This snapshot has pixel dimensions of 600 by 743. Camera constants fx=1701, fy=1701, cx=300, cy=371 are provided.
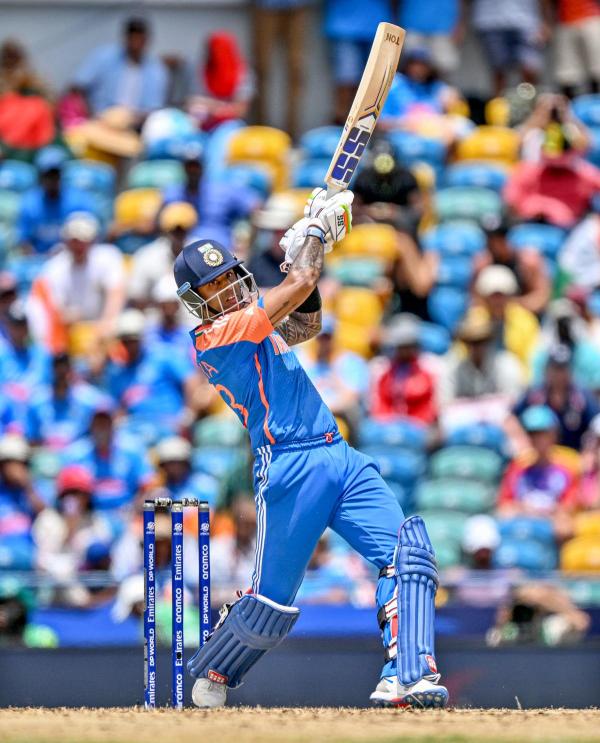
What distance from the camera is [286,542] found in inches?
262

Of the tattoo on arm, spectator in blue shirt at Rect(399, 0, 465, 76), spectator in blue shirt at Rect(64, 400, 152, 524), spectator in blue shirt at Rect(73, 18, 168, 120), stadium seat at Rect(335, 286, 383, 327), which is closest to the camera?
the tattoo on arm

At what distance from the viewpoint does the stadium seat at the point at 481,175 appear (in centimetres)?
1320

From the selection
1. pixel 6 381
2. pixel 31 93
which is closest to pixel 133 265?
pixel 6 381

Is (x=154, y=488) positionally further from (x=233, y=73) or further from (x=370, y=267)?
(x=233, y=73)

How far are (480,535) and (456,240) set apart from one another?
10.5 ft

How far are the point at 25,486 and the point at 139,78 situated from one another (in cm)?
466

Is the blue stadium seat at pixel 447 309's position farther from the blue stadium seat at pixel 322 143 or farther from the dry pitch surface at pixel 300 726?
the dry pitch surface at pixel 300 726

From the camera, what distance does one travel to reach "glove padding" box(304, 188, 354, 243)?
6.75 meters

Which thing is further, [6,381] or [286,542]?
[6,381]

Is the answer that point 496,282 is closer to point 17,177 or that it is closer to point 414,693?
point 17,177

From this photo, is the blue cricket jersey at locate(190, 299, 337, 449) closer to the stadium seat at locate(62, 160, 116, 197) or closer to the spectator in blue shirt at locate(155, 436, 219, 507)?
the spectator in blue shirt at locate(155, 436, 219, 507)

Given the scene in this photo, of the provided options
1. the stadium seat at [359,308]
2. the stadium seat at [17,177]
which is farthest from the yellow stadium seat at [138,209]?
the stadium seat at [359,308]

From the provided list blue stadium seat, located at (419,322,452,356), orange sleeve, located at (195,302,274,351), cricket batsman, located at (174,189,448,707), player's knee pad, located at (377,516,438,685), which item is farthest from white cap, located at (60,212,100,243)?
player's knee pad, located at (377,516,438,685)

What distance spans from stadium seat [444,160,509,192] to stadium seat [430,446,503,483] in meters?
3.11
